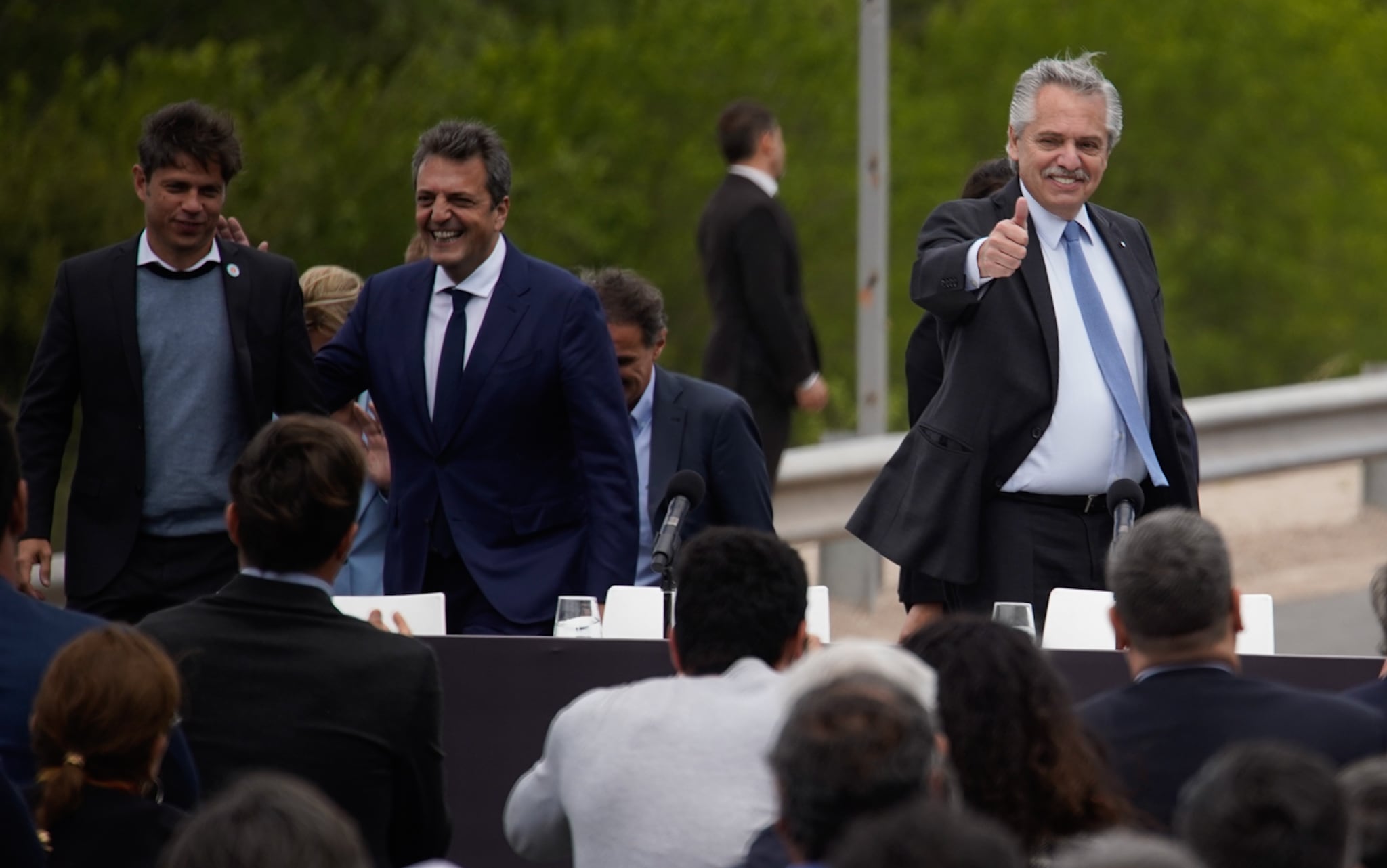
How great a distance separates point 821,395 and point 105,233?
8.13 m

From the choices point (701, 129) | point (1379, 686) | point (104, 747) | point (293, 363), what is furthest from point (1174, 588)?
point (701, 129)

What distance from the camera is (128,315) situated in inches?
228

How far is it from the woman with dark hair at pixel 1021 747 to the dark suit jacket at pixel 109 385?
2842 millimetres

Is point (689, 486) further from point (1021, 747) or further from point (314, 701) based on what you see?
point (1021, 747)

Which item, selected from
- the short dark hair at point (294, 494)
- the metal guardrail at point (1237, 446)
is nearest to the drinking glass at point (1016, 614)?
the short dark hair at point (294, 494)

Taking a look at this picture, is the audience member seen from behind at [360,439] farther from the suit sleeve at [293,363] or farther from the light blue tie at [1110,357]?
the light blue tie at [1110,357]

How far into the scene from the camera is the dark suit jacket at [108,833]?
356cm

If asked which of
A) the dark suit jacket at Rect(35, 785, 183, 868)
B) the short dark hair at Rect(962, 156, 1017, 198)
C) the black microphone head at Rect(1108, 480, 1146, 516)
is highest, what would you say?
the short dark hair at Rect(962, 156, 1017, 198)

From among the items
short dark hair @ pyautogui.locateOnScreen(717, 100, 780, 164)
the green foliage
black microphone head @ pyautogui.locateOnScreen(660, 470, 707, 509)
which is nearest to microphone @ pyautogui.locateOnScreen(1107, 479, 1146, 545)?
black microphone head @ pyautogui.locateOnScreen(660, 470, 707, 509)

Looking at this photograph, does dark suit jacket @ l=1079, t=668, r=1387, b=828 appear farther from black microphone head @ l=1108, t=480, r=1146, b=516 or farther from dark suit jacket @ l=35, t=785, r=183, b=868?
black microphone head @ l=1108, t=480, r=1146, b=516

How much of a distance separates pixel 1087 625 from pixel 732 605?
4.91 ft

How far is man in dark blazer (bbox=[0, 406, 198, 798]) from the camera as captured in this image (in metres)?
3.79

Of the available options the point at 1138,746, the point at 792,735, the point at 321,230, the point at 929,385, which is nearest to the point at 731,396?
the point at 929,385

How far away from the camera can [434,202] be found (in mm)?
5930
